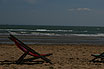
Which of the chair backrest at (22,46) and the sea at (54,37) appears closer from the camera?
the chair backrest at (22,46)

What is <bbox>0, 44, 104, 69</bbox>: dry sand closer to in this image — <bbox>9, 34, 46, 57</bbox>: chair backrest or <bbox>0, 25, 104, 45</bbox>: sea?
<bbox>9, 34, 46, 57</bbox>: chair backrest

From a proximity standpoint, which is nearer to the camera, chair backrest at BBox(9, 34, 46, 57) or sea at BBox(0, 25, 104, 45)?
chair backrest at BBox(9, 34, 46, 57)

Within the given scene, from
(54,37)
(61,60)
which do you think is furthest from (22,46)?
(54,37)

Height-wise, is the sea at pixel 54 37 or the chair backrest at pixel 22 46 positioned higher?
the chair backrest at pixel 22 46

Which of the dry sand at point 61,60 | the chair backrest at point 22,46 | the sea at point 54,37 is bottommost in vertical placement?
the sea at point 54,37

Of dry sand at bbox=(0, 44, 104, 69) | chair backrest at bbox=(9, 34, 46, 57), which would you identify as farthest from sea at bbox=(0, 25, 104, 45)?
chair backrest at bbox=(9, 34, 46, 57)

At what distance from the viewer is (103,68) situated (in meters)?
7.83

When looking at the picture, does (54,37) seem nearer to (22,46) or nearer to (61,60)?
(61,60)

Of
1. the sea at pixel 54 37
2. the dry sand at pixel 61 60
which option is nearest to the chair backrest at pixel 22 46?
the dry sand at pixel 61 60

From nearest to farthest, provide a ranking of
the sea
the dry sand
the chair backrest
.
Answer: the dry sand, the chair backrest, the sea

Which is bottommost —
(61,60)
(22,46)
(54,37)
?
(54,37)

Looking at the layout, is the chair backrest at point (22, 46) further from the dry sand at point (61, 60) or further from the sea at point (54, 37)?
the sea at point (54, 37)

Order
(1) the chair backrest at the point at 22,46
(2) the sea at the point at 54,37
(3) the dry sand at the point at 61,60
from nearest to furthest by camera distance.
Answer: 1. (3) the dry sand at the point at 61,60
2. (1) the chair backrest at the point at 22,46
3. (2) the sea at the point at 54,37

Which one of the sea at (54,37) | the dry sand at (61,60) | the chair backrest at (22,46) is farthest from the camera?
the sea at (54,37)
